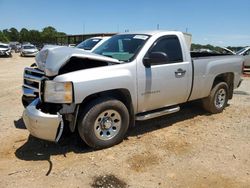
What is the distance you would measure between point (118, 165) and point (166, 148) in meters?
1.02

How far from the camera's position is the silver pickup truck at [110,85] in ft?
14.3

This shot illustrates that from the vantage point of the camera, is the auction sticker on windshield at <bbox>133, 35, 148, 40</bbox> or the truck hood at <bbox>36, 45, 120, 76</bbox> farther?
the auction sticker on windshield at <bbox>133, 35, 148, 40</bbox>

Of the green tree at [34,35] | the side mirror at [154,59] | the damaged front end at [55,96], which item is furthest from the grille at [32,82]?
the green tree at [34,35]

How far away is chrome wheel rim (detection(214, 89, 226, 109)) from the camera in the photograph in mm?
7043

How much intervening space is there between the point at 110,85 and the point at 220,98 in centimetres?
355

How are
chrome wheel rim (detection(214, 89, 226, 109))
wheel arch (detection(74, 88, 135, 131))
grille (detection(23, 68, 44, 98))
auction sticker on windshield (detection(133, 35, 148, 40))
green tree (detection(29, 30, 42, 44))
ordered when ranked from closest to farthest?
1. wheel arch (detection(74, 88, 135, 131))
2. grille (detection(23, 68, 44, 98))
3. auction sticker on windshield (detection(133, 35, 148, 40))
4. chrome wheel rim (detection(214, 89, 226, 109))
5. green tree (detection(29, 30, 42, 44))

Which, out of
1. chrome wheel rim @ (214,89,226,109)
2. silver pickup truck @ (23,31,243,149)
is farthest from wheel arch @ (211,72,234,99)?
silver pickup truck @ (23,31,243,149)

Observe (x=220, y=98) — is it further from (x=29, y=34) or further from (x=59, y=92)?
(x=29, y=34)

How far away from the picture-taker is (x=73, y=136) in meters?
5.39

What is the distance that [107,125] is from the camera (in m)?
4.80

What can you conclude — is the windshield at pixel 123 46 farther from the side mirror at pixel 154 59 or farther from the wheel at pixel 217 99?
the wheel at pixel 217 99

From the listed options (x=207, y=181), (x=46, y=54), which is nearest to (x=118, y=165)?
(x=207, y=181)

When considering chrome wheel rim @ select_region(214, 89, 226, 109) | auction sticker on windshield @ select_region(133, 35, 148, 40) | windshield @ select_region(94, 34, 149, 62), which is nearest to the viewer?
windshield @ select_region(94, 34, 149, 62)

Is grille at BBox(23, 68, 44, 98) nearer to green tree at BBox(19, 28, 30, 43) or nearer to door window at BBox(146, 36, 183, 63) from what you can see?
door window at BBox(146, 36, 183, 63)
